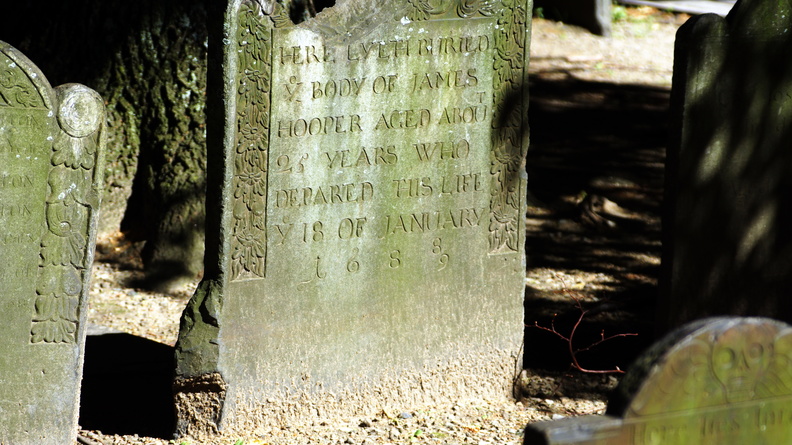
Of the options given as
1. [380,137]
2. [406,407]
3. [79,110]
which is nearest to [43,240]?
[79,110]

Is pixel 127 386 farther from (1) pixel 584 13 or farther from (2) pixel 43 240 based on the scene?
(1) pixel 584 13

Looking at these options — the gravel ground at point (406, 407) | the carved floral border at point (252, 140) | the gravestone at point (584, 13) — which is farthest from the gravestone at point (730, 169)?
the gravestone at point (584, 13)

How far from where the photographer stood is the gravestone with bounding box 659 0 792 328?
16.7 feet

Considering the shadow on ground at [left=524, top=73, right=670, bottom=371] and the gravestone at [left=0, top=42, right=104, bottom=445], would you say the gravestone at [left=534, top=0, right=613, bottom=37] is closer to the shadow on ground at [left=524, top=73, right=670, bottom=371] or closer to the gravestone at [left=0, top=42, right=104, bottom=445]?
the shadow on ground at [left=524, top=73, right=670, bottom=371]

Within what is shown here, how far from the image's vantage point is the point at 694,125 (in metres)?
5.11

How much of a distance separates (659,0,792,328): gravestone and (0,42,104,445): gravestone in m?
2.61

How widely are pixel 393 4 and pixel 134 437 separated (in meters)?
2.35

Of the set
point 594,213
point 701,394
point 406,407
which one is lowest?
point 406,407

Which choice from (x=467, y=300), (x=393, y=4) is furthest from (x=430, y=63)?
(x=467, y=300)

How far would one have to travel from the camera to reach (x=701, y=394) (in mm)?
3029

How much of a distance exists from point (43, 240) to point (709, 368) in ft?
9.55

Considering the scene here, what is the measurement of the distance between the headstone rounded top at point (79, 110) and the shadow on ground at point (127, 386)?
1328 mm

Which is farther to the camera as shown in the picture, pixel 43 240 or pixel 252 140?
pixel 252 140

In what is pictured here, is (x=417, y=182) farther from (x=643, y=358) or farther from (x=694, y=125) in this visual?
(x=643, y=358)
